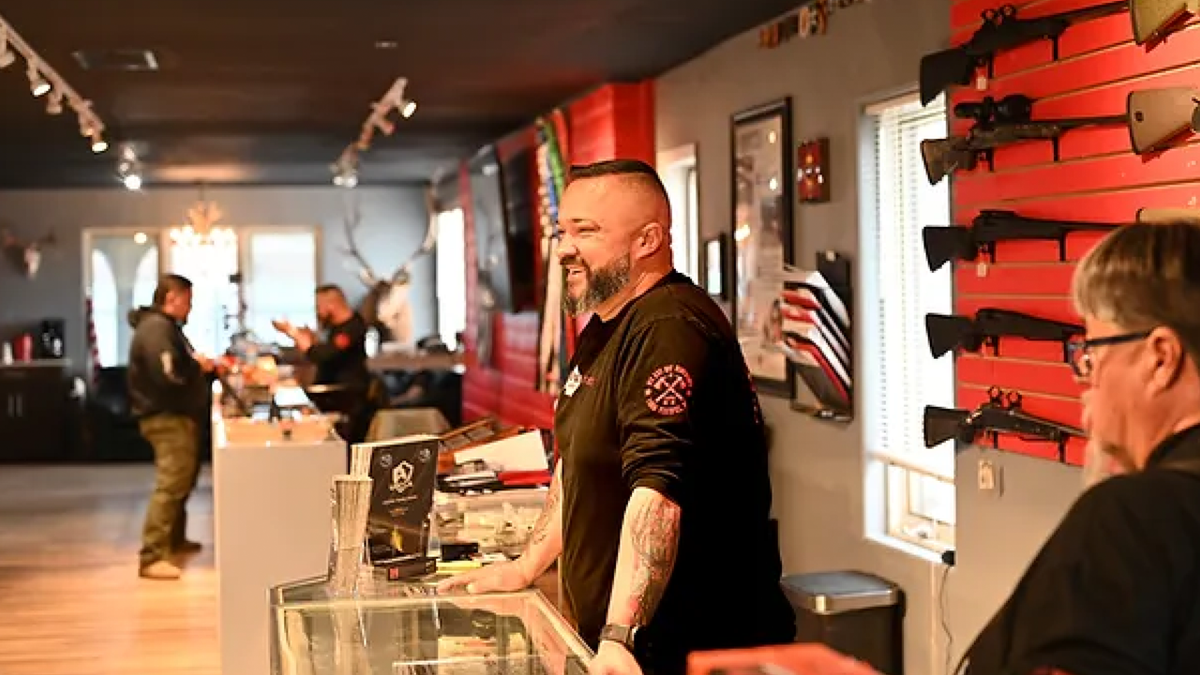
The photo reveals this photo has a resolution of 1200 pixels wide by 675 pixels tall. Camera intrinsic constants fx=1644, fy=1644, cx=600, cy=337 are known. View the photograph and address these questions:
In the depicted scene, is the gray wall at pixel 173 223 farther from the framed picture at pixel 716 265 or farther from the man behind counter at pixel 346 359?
the framed picture at pixel 716 265

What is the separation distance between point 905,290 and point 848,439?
624 mm

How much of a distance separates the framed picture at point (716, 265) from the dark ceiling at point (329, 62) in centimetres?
90

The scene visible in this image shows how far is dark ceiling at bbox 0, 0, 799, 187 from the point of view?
654 cm

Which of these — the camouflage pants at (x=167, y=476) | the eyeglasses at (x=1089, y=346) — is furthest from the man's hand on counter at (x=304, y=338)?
the eyeglasses at (x=1089, y=346)

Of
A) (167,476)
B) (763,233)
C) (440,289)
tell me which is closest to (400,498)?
(763,233)

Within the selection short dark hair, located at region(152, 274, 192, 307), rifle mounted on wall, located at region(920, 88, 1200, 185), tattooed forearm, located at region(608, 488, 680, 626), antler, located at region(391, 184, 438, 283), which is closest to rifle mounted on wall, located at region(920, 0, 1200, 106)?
rifle mounted on wall, located at region(920, 88, 1200, 185)

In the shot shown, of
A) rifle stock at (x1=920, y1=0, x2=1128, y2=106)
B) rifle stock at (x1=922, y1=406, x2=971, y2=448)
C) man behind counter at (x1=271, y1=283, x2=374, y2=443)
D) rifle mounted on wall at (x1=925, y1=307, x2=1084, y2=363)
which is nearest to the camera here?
rifle stock at (x1=920, y1=0, x2=1128, y2=106)

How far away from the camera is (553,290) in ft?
34.1

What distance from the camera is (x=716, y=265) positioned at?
7535 mm

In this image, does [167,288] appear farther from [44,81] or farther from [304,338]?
[44,81]

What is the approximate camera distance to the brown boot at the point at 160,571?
9.03m

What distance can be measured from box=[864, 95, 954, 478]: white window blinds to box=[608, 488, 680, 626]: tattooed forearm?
9.69ft

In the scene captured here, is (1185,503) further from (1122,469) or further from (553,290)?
(553,290)

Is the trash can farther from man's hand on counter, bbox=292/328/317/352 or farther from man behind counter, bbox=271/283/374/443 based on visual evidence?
man's hand on counter, bbox=292/328/317/352
